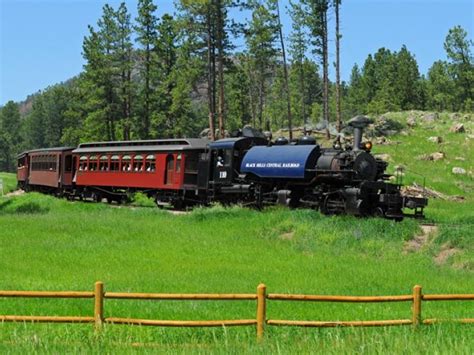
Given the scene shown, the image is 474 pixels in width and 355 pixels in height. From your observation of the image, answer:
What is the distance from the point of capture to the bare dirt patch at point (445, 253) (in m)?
17.7

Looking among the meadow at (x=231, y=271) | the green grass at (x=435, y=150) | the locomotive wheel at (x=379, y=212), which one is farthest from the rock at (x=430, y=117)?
the locomotive wheel at (x=379, y=212)

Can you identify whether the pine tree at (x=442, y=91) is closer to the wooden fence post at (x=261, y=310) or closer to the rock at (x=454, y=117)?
the rock at (x=454, y=117)

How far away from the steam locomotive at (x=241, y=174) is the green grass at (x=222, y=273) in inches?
69.8

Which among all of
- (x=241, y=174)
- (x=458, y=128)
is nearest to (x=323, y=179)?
(x=241, y=174)

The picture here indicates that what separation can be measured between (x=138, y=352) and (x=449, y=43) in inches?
3138

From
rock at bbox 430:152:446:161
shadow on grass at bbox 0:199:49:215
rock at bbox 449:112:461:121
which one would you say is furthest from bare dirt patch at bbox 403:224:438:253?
rock at bbox 449:112:461:121

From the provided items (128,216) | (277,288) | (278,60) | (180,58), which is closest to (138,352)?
(277,288)

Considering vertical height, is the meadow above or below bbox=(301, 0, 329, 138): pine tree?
below

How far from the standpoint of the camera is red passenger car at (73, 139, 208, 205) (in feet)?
103

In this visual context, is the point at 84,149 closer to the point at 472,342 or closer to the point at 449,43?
the point at 472,342

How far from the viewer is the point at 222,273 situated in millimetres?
15594

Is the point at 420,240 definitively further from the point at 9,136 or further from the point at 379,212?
the point at 9,136

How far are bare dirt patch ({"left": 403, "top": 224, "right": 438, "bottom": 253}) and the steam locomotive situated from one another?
269 cm

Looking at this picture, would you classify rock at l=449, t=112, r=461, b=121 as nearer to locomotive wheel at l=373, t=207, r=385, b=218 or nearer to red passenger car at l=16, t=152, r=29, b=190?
red passenger car at l=16, t=152, r=29, b=190
